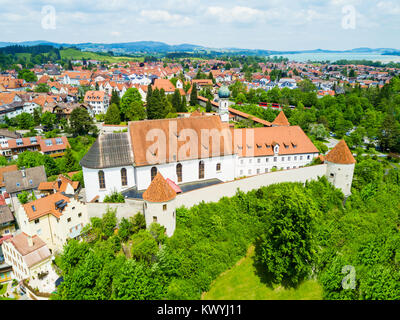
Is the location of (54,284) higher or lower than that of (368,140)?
lower

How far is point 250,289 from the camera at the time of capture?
3575 cm

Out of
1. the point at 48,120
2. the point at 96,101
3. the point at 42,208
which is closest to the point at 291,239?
the point at 42,208

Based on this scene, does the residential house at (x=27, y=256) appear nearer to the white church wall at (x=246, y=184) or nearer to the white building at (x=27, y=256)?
the white building at (x=27, y=256)

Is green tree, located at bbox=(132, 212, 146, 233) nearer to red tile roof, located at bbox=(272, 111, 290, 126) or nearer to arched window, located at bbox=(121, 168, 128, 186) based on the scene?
arched window, located at bbox=(121, 168, 128, 186)

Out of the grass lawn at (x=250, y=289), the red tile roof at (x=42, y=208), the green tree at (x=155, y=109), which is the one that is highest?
the green tree at (x=155, y=109)

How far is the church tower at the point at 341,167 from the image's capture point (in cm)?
5131

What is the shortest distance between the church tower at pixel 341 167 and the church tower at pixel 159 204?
3044 centimetres

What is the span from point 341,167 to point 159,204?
33.1 metres

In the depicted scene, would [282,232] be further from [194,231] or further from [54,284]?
[54,284]

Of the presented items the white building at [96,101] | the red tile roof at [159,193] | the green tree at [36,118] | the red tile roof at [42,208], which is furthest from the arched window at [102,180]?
the white building at [96,101]

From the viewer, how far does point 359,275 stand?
3500 cm

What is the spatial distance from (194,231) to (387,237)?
2773cm

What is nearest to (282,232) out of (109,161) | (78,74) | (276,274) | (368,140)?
(276,274)

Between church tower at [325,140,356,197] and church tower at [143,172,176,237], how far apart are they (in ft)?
99.9
